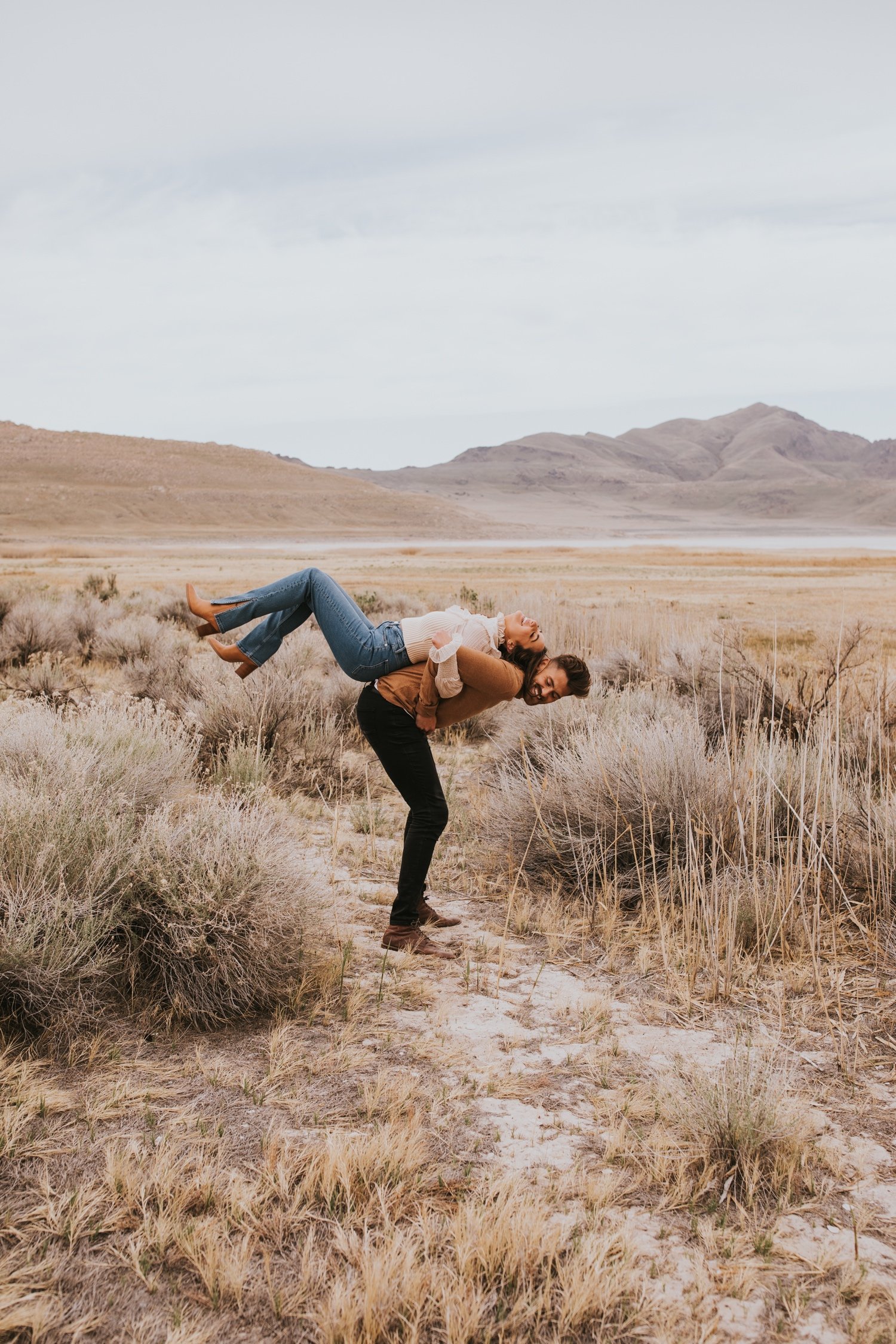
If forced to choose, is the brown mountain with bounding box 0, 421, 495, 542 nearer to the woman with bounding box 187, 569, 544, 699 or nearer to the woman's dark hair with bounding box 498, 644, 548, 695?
the woman with bounding box 187, 569, 544, 699

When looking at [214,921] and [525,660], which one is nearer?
[214,921]

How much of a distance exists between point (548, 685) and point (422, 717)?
1.95 ft

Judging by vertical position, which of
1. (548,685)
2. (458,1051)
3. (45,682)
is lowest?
(458,1051)

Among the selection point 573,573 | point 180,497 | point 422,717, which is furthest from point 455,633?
point 180,497

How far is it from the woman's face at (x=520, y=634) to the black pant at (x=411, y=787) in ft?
1.95

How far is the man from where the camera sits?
12.9 feet

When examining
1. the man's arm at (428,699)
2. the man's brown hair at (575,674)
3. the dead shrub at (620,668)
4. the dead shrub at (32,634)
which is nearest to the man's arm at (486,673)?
the man's arm at (428,699)

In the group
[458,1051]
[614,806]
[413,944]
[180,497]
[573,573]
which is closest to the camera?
[458,1051]

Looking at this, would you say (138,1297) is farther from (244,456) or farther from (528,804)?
(244,456)

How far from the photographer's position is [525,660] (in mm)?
4152

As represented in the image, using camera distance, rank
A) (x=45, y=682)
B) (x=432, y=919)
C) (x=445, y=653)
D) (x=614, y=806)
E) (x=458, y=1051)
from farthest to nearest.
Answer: (x=45, y=682), (x=614, y=806), (x=432, y=919), (x=445, y=653), (x=458, y=1051)

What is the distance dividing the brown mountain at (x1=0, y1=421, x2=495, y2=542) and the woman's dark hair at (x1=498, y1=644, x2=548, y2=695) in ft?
231

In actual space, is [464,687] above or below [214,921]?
above

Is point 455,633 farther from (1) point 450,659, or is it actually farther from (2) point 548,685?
(2) point 548,685
